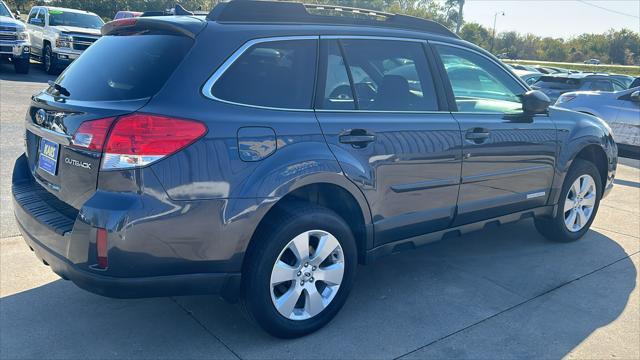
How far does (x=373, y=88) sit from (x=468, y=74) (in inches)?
42.7

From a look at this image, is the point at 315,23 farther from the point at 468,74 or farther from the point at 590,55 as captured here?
the point at 590,55

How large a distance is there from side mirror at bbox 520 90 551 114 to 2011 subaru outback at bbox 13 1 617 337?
247mm

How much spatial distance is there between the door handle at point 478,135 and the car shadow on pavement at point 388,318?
104cm

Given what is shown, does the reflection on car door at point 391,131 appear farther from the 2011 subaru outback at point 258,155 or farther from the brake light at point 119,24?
the brake light at point 119,24

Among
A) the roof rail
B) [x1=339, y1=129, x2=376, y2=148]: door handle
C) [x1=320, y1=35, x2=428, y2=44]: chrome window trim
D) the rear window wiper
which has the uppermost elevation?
the roof rail

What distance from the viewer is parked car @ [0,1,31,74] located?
1417 cm

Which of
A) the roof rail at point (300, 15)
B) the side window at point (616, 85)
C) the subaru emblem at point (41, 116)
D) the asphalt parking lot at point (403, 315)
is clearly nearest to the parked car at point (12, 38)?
the asphalt parking lot at point (403, 315)

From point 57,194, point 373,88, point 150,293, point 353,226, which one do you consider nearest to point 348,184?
point 353,226

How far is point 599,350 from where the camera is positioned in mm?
3322

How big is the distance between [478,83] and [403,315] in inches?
75.5

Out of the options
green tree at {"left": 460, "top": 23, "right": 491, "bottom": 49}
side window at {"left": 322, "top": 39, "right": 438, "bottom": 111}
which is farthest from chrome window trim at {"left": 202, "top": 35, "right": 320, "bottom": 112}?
green tree at {"left": 460, "top": 23, "right": 491, "bottom": 49}

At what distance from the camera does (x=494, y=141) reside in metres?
4.18

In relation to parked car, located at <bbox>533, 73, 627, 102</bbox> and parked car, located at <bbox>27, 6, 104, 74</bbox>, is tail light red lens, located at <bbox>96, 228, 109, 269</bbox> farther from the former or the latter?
parked car, located at <bbox>27, 6, 104, 74</bbox>

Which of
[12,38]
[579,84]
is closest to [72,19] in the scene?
[12,38]
